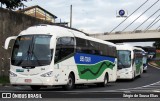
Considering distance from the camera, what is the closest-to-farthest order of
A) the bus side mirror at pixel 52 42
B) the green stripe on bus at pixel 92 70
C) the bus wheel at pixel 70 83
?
1. the bus side mirror at pixel 52 42
2. the bus wheel at pixel 70 83
3. the green stripe on bus at pixel 92 70

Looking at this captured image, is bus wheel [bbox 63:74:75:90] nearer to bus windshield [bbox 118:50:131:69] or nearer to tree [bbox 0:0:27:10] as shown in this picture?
tree [bbox 0:0:27:10]

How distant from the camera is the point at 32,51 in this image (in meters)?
19.9

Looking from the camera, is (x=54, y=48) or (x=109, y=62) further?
(x=109, y=62)

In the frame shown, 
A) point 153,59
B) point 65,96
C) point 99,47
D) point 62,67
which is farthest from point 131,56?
point 153,59

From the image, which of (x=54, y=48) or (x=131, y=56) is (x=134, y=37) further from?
(x=54, y=48)

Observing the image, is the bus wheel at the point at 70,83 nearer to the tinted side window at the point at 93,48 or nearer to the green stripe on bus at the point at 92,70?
the green stripe on bus at the point at 92,70

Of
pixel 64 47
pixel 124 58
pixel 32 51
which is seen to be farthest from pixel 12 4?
pixel 32 51

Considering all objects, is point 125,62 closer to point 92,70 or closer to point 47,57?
point 92,70

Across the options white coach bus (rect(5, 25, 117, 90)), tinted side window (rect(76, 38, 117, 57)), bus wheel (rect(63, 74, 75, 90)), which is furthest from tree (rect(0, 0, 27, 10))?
bus wheel (rect(63, 74, 75, 90))

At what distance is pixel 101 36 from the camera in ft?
365

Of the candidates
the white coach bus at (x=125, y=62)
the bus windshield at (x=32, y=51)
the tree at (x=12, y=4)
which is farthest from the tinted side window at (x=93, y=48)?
the tree at (x=12, y=4)

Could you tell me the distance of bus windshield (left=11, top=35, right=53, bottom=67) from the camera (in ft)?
64.8

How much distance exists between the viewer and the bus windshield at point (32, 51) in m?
19.8

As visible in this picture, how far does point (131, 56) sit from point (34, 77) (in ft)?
58.2
